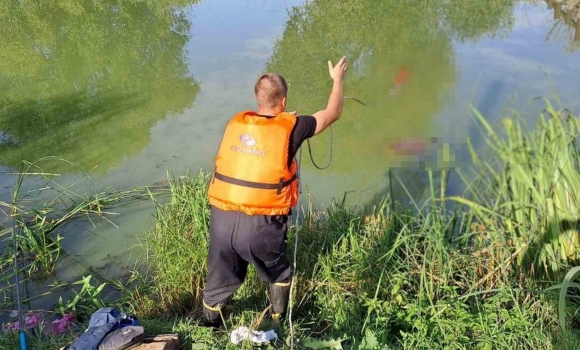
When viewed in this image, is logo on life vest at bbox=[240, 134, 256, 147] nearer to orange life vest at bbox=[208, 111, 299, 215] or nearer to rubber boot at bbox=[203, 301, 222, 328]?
orange life vest at bbox=[208, 111, 299, 215]

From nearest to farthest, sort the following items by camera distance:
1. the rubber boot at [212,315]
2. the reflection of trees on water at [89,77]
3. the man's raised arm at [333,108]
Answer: the man's raised arm at [333,108] → the rubber boot at [212,315] → the reflection of trees on water at [89,77]

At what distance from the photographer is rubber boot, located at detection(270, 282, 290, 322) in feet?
9.23

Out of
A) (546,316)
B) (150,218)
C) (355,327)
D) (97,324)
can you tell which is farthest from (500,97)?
(97,324)

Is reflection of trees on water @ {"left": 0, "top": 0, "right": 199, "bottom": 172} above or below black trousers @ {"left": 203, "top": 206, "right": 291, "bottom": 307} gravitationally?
above

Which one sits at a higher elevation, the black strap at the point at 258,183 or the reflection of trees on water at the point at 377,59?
the reflection of trees on water at the point at 377,59

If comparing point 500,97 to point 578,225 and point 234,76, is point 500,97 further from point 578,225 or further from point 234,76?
point 234,76

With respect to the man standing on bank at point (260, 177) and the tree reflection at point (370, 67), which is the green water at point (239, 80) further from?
the man standing on bank at point (260, 177)

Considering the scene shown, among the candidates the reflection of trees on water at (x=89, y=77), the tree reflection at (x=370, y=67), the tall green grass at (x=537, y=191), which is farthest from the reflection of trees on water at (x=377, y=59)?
the reflection of trees on water at (x=89, y=77)

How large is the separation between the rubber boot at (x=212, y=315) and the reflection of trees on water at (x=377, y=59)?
2056 millimetres

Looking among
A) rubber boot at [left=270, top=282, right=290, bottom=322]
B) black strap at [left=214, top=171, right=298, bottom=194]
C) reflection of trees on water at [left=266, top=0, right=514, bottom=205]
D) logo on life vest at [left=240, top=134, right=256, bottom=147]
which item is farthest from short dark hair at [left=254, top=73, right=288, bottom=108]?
reflection of trees on water at [left=266, top=0, right=514, bottom=205]

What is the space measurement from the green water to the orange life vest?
1572 mm

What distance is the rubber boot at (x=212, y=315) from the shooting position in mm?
2799

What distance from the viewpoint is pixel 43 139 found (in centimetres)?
558

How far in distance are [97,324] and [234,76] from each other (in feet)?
16.4
